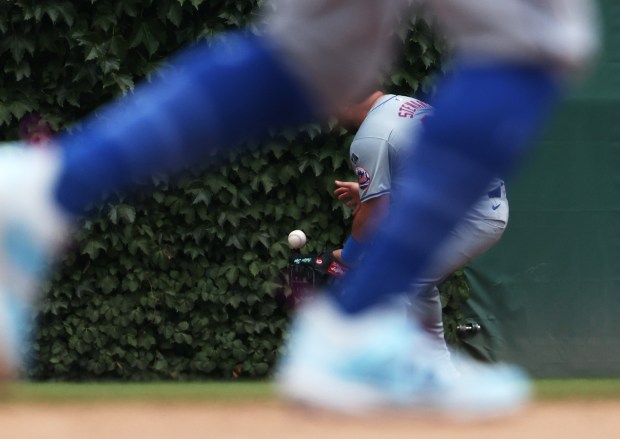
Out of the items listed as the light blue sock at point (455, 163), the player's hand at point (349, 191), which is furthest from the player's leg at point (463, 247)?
the light blue sock at point (455, 163)

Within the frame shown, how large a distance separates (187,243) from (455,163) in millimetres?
4078

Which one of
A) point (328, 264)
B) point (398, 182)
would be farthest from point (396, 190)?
point (328, 264)

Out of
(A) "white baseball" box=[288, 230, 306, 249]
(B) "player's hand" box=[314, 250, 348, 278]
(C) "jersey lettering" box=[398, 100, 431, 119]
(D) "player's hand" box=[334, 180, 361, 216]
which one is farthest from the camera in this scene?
(A) "white baseball" box=[288, 230, 306, 249]

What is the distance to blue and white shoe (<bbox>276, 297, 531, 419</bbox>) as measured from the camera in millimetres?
1353

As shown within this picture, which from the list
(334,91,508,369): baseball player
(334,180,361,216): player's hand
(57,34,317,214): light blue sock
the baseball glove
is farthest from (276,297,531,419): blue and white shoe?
the baseball glove

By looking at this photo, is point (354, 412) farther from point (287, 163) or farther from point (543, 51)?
point (287, 163)

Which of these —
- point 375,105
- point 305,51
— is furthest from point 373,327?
point 375,105

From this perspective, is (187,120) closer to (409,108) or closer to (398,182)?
(398,182)

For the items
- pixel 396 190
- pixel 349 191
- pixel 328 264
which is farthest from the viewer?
pixel 328 264

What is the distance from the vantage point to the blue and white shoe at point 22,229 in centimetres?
144

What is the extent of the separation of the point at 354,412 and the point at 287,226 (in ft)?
13.3

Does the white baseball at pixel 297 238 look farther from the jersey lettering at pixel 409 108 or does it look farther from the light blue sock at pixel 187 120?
the light blue sock at pixel 187 120

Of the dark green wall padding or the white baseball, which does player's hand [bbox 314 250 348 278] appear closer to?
the white baseball

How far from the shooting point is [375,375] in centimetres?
137
